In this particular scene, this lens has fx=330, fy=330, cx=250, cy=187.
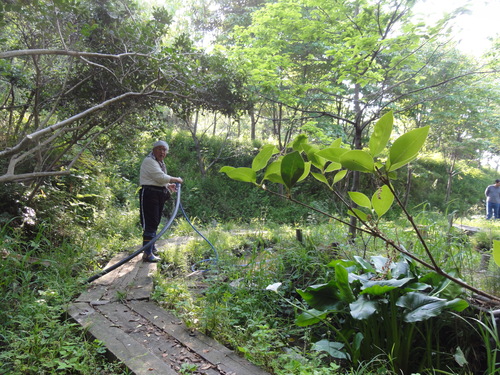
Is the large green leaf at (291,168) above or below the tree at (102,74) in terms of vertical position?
below

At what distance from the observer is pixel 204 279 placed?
4.05 m

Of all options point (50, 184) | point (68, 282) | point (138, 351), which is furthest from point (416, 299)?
point (50, 184)

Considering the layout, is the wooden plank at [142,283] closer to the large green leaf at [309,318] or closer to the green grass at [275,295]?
the green grass at [275,295]

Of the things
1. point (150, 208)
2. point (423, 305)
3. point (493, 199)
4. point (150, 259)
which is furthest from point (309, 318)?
point (493, 199)

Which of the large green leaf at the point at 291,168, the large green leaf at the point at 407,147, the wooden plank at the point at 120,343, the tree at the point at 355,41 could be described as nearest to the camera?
the large green leaf at the point at 407,147

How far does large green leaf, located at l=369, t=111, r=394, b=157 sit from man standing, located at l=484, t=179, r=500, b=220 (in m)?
12.5

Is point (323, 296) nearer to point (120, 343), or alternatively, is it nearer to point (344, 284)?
point (344, 284)

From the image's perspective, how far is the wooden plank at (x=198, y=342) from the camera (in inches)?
87.4

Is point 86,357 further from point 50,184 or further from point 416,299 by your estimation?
point 50,184

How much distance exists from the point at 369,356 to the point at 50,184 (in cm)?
502

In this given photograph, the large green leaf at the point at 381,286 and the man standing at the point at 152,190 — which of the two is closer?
the large green leaf at the point at 381,286

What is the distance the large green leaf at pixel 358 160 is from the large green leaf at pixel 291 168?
13cm

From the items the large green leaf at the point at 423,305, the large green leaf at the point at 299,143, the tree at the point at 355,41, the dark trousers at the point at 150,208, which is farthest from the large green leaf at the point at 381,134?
the dark trousers at the point at 150,208

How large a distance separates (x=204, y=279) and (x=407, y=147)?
3642mm
